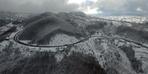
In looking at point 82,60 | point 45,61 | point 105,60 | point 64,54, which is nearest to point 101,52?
point 105,60

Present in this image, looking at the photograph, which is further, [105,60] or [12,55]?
[12,55]

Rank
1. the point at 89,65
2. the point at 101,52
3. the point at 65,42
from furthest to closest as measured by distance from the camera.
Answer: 1. the point at 65,42
2. the point at 101,52
3. the point at 89,65

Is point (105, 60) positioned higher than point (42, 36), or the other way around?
point (42, 36)

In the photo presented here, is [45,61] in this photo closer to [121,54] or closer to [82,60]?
[82,60]

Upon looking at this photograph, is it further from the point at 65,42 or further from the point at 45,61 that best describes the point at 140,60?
the point at 45,61

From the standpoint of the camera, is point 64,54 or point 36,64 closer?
point 36,64

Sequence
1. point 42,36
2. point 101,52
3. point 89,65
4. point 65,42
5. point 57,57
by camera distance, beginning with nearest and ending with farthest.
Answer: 1. point 89,65
2. point 57,57
3. point 101,52
4. point 65,42
5. point 42,36

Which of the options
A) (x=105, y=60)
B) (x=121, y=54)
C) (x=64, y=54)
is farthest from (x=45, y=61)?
(x=121, y=54)

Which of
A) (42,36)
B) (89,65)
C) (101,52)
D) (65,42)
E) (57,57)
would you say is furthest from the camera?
(42,36)
